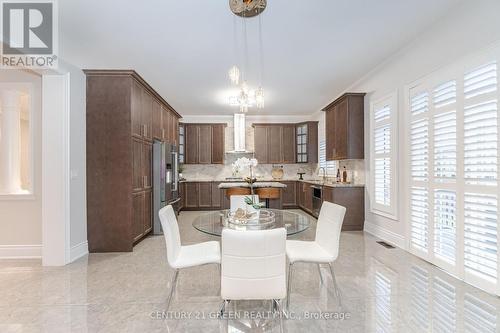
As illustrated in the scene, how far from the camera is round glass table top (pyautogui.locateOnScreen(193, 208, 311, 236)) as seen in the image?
2.10 m

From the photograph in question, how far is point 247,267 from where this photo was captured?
158cm

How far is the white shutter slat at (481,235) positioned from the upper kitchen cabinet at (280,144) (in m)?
4.82

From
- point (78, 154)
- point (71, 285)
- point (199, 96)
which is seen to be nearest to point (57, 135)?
point (78, 154)

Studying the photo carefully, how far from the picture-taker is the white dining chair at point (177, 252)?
210 cm

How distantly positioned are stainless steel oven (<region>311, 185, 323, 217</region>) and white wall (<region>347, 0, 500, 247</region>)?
959mm

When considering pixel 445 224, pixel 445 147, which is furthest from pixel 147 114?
pixel 445 224

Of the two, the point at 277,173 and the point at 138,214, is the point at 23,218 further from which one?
the point at 277,173

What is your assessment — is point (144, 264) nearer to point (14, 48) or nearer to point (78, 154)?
point (78, 154)

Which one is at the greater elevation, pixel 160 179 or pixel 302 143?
pixel 302 143

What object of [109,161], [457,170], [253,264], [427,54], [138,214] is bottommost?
[138,214]

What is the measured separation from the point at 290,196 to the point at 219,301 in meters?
5.07

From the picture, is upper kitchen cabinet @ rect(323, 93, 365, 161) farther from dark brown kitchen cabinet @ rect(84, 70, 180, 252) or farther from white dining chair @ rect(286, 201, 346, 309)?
dark brown kitchen cabinet @ rect(84, 70, 180, 252)

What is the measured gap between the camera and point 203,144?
23.6 feet

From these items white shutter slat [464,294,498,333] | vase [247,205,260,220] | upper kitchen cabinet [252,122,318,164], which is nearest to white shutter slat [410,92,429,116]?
white shutter slat [464,294,498,333]
